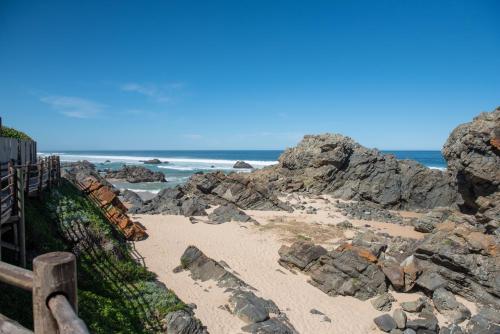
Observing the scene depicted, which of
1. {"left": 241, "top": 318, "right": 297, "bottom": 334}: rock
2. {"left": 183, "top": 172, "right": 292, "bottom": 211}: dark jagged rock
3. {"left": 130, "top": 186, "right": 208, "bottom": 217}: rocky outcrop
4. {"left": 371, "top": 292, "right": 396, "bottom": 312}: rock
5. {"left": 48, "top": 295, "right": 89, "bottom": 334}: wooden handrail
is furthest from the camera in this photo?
{"left": 183, "top": 172, "right": 292, "bottom": 211}: dark jagged rock

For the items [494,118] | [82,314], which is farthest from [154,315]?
[494,118]

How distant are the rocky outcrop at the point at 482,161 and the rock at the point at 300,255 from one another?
34.2ft

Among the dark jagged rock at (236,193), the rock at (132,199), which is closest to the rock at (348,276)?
the dark jagged rock at (236,193)

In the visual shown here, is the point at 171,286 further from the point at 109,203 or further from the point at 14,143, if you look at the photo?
the point at 14,143

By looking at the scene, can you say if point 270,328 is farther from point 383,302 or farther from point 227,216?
point 227,216

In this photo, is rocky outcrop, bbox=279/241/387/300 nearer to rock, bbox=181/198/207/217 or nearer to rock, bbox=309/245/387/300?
rock, bbox=309/245/387/300

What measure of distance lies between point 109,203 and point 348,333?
50.1 ft

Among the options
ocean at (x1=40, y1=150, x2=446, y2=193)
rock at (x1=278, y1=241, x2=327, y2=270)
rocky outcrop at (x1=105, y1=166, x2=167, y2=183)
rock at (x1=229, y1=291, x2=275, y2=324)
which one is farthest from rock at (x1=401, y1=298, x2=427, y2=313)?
rocky outcrop at (x1=105, y1=166, x2=167, y2=183)

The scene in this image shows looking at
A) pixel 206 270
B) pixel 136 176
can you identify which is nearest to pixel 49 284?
pixel 206 270

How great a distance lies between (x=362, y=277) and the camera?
14055 millimetres

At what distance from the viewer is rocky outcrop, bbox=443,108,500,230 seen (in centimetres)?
2005

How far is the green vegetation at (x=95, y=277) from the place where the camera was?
324 inches

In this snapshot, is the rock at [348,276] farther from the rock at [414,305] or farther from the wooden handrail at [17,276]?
the wooden handrail at [17,276]

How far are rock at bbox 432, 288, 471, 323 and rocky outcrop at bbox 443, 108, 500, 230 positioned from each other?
7.87 metres
